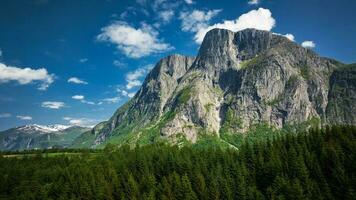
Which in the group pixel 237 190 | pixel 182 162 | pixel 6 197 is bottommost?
pixel 6 197

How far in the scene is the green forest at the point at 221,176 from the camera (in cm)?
12854

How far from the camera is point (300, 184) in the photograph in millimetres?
129000

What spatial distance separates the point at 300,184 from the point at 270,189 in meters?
13.4

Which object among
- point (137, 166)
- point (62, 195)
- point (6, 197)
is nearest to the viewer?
point (62, 195)

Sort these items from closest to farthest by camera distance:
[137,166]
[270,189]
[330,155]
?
[270,189] → [330,155] → [137,166]

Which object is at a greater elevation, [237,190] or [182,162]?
[182,162]

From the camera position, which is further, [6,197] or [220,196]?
[6,197]

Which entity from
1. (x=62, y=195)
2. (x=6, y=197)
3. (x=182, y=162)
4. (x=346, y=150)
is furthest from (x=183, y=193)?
(x=6, y=197)

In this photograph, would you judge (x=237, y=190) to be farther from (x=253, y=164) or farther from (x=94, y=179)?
(x=94, y=179)

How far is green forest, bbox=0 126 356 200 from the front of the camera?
129 meters

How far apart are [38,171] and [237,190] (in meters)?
123

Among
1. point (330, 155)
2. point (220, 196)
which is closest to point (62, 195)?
point (220, 196)

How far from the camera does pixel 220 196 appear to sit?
134 metres

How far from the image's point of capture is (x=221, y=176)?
14550cm
